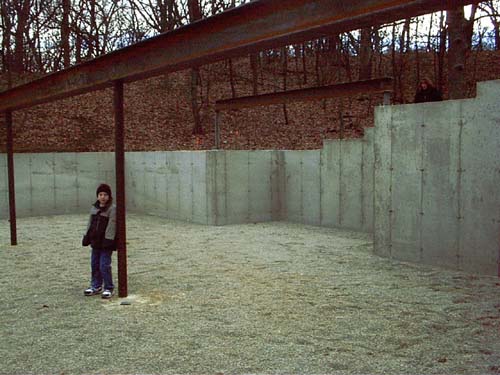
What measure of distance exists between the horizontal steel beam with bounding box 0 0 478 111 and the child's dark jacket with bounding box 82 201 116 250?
1.77 metres

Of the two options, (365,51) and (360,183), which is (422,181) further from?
(365,51)

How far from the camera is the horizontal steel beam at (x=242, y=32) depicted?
13.6 feet

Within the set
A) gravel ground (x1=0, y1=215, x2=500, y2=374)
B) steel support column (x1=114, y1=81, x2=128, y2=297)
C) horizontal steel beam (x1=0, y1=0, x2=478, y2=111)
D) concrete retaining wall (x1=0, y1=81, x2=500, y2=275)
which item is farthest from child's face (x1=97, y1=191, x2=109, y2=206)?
concrete retaining wall (x1=0, y1=81, x2=500, y2=275)

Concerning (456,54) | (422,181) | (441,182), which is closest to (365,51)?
(456,54)

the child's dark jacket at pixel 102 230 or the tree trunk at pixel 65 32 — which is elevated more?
the tree trunk at pixel 65 32

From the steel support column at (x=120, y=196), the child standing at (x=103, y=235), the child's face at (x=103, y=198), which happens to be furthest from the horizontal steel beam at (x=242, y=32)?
the child standing at (x=103, y=235)

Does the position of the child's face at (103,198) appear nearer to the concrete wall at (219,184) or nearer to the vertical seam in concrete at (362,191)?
the concrete wall at (219,184)

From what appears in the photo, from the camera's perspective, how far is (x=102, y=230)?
7.01 m

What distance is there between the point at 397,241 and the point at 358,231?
382 cm

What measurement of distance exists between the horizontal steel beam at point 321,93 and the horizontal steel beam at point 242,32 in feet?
20.8

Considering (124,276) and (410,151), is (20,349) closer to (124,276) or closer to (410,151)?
(124,276)

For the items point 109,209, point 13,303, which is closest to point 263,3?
point 109,209

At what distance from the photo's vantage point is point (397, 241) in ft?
31.9

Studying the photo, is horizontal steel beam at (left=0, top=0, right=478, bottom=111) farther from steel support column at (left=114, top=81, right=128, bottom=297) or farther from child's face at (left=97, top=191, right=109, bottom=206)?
child's face at (left=97, top=191, right=109, bottom=206)
